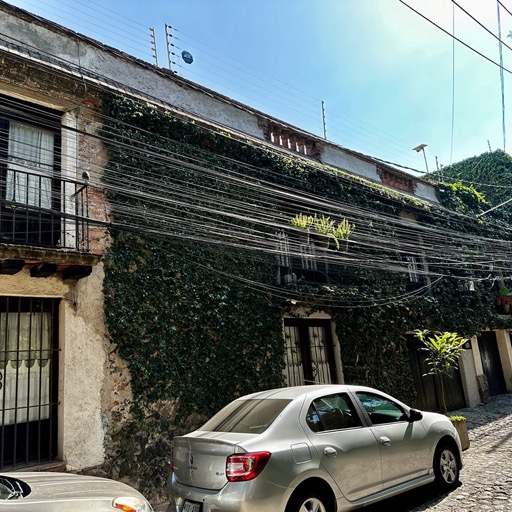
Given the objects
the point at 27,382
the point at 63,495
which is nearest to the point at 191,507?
the point at 63,495

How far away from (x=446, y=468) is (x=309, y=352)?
170 inches

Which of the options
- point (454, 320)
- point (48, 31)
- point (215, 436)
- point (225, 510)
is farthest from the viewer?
point (454, 320)

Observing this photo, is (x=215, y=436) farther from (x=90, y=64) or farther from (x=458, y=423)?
(x=90, y=64)

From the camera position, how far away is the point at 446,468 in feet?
17.6

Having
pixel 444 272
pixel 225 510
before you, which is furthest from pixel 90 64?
pixel 444 272

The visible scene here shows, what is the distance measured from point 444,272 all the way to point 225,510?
39.9 feet

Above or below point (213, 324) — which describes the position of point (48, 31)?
above

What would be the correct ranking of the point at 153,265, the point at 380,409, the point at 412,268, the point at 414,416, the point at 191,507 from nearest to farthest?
the point at 191,507 → the point at 380,409 → the point at 414,416 → the point at 153,265 → the point at 412,268

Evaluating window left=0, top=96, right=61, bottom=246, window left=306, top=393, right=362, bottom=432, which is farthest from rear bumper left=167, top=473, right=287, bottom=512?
window left=0, top=96, right=61, bottom=246

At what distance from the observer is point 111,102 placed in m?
7.51

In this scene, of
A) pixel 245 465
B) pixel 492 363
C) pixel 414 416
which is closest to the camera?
pixel 245 465

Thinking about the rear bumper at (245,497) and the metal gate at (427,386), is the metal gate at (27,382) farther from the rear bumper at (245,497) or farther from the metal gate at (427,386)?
the metal gate at (427,386)

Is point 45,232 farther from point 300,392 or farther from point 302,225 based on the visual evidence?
point 302,225

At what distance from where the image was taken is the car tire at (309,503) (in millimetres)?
3697
